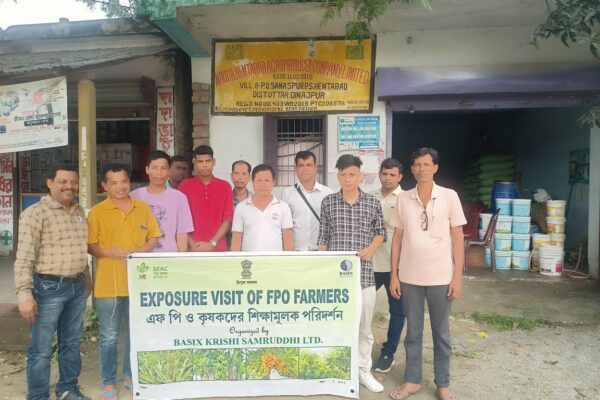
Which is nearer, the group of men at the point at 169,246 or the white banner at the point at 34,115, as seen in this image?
the group of men at the point at 169,246

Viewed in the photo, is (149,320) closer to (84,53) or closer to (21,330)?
(21,330)

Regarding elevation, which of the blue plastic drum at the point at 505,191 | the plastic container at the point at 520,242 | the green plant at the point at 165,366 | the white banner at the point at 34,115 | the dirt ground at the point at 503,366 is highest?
the white banner at the point at 34,115

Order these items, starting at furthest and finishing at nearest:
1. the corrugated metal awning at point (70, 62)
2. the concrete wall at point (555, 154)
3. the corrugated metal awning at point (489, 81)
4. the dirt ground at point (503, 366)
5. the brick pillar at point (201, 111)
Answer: the concrete wall at point (555, 154) → the brick pillar at point (201, 111) → the corrugated metal awning at point (489, 81) → the corrugated metal awning at point (70, 62) → the dirt ground at point (503, 366)

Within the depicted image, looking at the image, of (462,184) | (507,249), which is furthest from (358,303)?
(462,184)

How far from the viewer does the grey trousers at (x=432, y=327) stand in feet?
9.71

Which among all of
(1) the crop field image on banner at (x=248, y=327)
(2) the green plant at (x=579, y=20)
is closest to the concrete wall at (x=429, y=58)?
(2) the green plant at (x=579, y=20)

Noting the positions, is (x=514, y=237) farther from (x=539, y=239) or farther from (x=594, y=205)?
(x=594, y=205)

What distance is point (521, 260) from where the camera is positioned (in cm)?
641

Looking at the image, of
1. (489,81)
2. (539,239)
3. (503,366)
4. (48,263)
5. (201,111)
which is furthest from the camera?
(539,239)

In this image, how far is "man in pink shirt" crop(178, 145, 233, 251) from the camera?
3641mm

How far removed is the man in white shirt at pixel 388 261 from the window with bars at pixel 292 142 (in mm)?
2185

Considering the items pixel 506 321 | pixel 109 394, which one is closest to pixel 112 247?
pixel 109 394

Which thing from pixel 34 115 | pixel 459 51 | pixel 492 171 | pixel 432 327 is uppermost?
pixel 459 51

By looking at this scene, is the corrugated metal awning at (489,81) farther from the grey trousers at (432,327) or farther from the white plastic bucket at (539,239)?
the grey trousers at (432,327)
